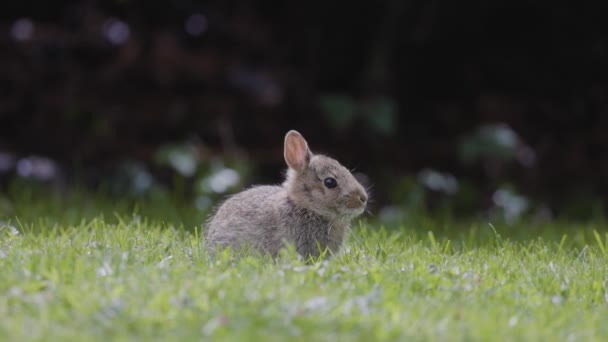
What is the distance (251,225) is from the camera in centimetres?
Result: 694

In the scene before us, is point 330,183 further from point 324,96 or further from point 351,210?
point 324,96

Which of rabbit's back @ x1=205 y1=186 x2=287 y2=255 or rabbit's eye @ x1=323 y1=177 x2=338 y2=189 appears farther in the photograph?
rabbit's eye @ x1=323 y1=177 x2=338 y2=189

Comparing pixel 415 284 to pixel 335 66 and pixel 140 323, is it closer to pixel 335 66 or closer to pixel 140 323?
pixel 140 323

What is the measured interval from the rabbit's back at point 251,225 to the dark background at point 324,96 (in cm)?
394

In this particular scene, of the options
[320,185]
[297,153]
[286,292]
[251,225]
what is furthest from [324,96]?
[286,292]

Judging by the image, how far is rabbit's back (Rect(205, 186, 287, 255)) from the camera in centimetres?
688

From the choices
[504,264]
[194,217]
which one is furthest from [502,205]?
[504,264]

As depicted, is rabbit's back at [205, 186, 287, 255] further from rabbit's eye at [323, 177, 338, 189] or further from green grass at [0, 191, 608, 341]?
rabbit's eye at [323, 177, 338, 189]

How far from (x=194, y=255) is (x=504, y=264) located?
2.24 metres

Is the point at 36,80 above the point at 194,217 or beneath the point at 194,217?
above

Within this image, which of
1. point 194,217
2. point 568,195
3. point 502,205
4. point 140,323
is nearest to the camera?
point 140,323

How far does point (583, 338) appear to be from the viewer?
504cm

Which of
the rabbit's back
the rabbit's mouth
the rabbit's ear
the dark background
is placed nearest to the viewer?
the rabbit's back

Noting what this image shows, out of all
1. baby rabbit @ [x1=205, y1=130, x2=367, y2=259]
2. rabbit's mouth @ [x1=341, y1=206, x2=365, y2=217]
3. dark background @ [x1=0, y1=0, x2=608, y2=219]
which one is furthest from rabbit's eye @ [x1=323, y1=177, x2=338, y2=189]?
dark background @ [x1=0, y1=0, x2=608, y2=219]
